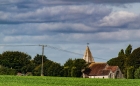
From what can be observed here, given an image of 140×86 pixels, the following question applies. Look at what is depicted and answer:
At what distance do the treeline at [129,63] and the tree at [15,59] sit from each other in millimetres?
23784

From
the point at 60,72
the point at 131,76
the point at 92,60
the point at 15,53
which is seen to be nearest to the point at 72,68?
the point at 60,72

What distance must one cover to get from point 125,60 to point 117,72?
3854 mm

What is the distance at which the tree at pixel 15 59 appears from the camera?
383 ft

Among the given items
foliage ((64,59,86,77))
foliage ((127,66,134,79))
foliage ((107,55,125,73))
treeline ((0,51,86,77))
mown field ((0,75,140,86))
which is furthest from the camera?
foliage ((107,55,125,73))

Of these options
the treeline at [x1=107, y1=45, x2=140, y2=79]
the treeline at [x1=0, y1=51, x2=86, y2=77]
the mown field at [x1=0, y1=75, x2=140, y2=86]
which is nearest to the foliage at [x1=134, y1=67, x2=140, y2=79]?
the treeline at [x1=107, y1=45, x2=140, y2=79]

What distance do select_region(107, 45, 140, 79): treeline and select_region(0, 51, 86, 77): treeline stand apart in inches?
410

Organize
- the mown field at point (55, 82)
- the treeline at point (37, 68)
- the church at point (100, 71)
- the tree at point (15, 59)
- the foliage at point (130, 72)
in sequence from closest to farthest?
the mown field at point (55, 82)
the foliage at point (130, 72)
the treeline at point (37, 68)
the tree at point (15, 59)
the church at point (100, 71)

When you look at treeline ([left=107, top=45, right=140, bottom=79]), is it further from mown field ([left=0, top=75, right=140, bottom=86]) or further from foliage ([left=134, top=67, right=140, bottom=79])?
mown field ([left=0, top=75, right=140, bottom=86])

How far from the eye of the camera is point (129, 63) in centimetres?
11288

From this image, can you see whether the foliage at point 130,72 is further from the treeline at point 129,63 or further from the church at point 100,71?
the church at point 100,71

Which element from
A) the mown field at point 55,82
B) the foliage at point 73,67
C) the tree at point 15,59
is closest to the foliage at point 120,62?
the foliage at point 73,67

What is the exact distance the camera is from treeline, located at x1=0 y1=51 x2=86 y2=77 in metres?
108

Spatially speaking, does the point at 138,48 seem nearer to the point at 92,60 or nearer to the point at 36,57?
the point at 92,60

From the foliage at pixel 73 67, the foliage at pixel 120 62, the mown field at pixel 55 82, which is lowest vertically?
the mown field at pixel 55 82
